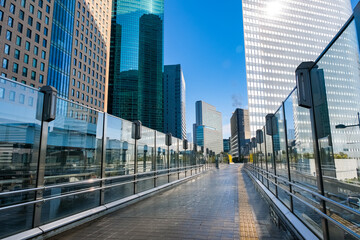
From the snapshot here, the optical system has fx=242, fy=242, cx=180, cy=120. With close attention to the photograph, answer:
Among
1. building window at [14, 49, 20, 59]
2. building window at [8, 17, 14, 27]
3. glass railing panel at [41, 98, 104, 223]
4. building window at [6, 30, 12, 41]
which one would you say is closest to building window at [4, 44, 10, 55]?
building window at [14, 49, 20, 59]

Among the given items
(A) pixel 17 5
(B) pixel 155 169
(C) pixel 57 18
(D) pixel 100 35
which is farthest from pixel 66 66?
(B) pixel 155 169

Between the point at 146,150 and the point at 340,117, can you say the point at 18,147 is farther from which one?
the point at 146,150

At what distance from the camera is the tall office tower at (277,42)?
3393 inches

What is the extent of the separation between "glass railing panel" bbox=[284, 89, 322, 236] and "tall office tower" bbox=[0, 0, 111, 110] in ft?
149

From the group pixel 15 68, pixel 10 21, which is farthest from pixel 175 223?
pixel 10 21

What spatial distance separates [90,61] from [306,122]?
66927 mm

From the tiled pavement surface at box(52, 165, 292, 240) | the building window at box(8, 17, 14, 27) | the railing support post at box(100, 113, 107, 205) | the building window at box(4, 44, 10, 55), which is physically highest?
the building window at box(8, 17, 14, 27)

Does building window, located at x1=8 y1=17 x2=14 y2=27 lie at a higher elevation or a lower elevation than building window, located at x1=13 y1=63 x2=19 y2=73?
higher

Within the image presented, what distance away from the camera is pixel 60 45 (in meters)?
52.0

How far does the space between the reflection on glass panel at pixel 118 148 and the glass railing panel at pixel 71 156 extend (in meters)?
0.43

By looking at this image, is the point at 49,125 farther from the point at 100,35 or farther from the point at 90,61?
the point at 100,35

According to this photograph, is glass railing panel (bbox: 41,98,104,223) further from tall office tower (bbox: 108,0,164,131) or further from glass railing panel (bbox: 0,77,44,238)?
tall office tower (bbox: 108,0,164,131)

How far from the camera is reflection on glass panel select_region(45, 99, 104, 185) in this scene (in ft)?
15.7

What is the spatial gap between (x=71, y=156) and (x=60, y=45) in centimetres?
5488
